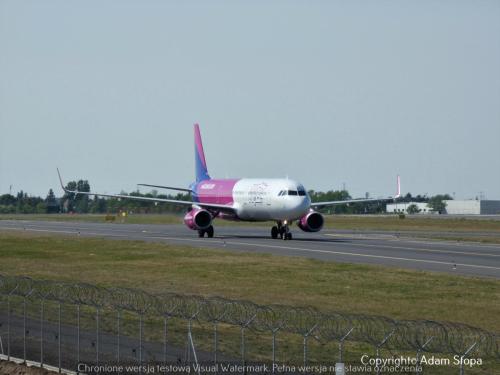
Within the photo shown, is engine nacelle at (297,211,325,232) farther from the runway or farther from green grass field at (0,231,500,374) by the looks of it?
green grass field at (0,231,500,374)

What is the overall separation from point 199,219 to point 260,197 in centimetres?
548

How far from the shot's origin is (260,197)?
77062 mm

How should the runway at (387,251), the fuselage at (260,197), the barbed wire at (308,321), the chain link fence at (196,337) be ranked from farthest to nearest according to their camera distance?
the fuselage at (260,197) < the runway at (387,251) < the barbed wire at (308,321) < the chain link fence at (196,337)

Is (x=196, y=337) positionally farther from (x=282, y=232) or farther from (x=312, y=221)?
(x=282, y=232)

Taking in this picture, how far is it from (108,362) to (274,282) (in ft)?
73.3

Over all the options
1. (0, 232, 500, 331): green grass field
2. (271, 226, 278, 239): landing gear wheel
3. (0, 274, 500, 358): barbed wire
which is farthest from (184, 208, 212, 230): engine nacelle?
(0, 274, 500, 358): barbed wire

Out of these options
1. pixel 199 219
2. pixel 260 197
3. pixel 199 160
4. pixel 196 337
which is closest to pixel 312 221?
pixel 260 197

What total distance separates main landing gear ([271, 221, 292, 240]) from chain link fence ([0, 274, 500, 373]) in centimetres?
4584

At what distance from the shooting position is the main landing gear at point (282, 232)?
3051 inches

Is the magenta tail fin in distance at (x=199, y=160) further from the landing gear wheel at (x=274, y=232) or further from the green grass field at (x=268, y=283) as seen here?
the green grass field at (x=268, y=283)

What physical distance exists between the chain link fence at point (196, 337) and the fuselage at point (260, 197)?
4262cm

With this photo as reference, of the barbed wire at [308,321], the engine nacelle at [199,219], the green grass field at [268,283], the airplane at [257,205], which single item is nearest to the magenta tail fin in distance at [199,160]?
the airplane at [257,205]

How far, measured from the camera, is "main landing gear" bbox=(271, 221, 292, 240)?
254 ft

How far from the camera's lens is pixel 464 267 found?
52.4 meters
